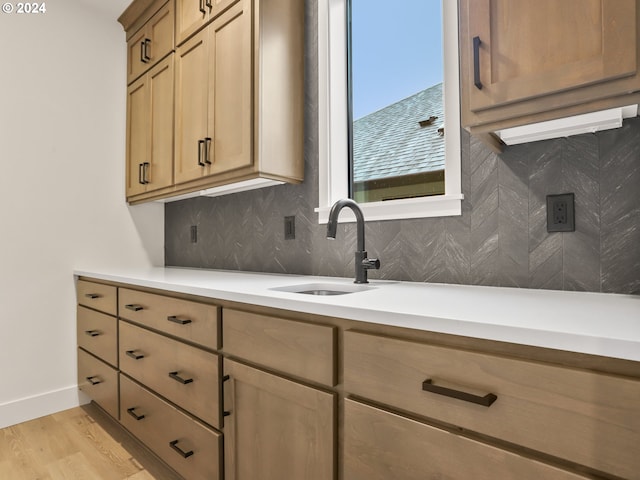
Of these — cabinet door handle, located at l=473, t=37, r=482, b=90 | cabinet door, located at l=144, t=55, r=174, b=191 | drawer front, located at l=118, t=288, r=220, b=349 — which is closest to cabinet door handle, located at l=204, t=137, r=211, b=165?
cabinet door, located at l=144, t=55, r=174, b=191

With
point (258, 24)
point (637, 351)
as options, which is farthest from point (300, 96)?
point (637, 351)

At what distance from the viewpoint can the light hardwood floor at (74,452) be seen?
1.84 m

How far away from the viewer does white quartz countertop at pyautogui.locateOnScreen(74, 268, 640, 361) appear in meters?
0.69

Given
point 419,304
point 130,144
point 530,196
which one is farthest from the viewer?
point 130,144

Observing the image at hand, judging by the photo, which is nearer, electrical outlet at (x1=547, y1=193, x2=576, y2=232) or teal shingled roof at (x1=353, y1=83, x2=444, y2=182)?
electrical outlet at (x1=547, y1=193, x2=576, y2=232)

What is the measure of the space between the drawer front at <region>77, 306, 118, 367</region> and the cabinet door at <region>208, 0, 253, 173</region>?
1038 mm

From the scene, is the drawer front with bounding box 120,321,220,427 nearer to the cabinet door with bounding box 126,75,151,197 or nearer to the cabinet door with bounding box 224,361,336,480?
the cabinet door with bounding box 224,361,336,480

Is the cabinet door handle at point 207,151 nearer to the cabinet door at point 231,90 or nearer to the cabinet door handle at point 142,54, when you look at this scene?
the cabinet door at point 231,90

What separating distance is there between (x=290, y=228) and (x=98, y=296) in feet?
3.98

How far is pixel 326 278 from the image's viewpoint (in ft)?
6.29

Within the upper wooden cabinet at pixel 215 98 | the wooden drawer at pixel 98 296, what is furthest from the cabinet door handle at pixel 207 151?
the wooden drawer at pixel 98 296

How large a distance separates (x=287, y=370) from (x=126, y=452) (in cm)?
140

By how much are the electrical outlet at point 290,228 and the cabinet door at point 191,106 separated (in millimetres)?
512

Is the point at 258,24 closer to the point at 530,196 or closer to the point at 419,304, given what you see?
the point at 530,196
